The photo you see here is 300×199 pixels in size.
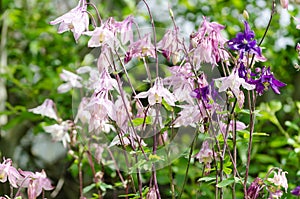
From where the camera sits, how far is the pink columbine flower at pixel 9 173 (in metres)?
1.09

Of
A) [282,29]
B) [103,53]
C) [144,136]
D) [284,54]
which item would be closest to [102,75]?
[103,53]

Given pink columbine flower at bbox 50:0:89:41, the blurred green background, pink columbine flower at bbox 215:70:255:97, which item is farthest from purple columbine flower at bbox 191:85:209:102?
the blurred green background

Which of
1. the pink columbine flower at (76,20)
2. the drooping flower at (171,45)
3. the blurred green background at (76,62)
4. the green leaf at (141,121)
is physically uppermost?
the pink columbine flower at (76,20)

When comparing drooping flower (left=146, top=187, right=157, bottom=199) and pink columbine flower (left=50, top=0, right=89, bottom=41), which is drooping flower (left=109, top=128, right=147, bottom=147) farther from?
pink columbine flower (left=50, top=0, right=89, bottom=41)

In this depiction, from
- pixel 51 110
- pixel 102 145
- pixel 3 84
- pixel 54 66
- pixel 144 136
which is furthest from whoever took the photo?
pixel 3 84

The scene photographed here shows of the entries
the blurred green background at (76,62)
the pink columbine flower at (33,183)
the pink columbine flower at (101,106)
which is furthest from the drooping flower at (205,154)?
the blurred green background at (76,62)

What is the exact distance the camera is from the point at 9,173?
3.64 feet

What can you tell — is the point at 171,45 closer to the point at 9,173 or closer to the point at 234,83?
the point at 234,83

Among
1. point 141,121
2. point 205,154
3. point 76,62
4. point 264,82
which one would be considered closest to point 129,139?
point 141,121

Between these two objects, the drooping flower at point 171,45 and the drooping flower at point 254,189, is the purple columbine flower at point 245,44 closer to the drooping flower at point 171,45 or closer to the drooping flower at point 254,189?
the drooping flower at point 171,45

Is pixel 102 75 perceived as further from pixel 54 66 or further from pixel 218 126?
pixel 54 66

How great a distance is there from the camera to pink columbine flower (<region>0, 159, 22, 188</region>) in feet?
3.57

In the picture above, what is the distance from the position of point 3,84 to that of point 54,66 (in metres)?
0.38

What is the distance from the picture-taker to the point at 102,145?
4.88 feet
